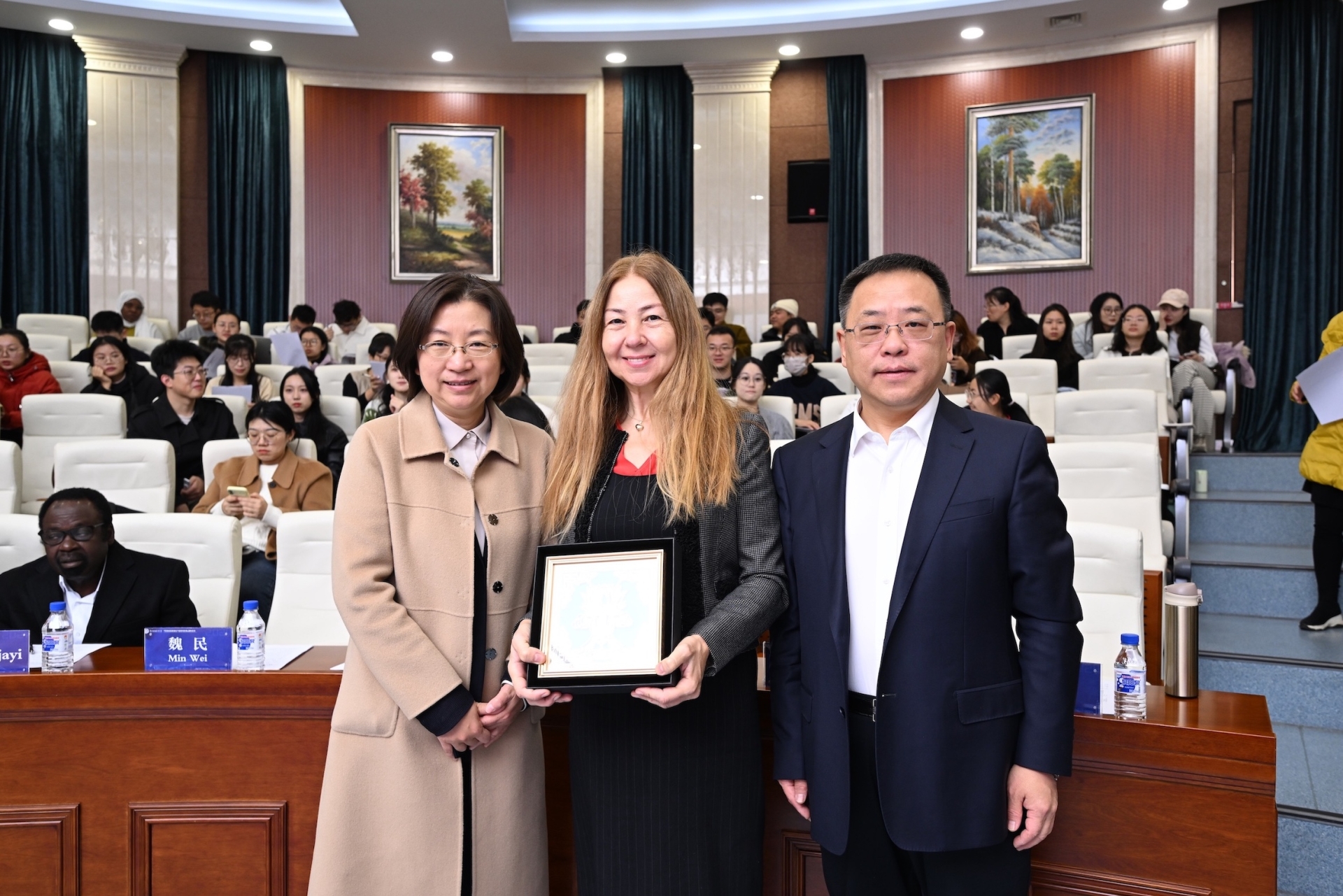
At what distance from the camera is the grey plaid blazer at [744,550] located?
156 cm

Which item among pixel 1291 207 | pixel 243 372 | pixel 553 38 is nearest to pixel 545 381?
pixel 243 372

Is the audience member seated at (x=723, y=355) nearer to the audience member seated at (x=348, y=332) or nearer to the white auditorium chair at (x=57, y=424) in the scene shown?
the white auditorium chair at (x=57, y=424)

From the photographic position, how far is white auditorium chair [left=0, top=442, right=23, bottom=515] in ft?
15.4

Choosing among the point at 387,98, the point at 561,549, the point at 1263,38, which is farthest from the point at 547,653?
the point at 387,98

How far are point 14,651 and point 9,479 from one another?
3150 mm

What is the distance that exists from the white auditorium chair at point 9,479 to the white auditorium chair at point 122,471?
17 cm

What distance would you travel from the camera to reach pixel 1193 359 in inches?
316

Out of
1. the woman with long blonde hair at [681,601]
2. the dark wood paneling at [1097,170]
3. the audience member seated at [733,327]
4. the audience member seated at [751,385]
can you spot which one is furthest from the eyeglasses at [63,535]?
the dark wood paneling at [1097,170]

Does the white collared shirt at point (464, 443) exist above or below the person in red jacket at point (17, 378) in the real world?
below

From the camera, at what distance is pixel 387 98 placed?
1135cm

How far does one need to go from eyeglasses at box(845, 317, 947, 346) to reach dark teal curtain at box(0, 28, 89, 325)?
35.6ft

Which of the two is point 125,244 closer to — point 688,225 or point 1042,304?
point 688,225

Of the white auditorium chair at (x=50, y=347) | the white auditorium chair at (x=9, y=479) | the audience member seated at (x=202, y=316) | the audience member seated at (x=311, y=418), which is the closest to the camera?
the white auditorium chair at (x=9, y=479)

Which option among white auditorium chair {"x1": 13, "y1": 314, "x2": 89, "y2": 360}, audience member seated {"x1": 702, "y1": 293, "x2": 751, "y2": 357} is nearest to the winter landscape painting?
audience member seated {"x1": 702, "y1": 293, "x2": 751, "y2": 357}
